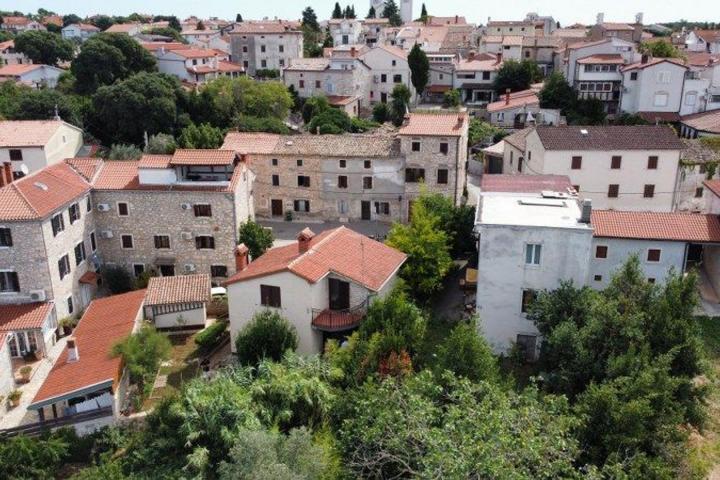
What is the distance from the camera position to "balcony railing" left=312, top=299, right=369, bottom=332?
2959cm

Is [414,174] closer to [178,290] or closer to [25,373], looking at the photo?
[178,290]

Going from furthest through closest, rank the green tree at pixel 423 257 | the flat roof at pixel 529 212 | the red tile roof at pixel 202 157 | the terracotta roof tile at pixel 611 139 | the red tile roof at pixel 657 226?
the terracotta roof tile at pixel 611 139 → the red tile roof at pixel 202 157 → the green tree at pixel 423 257 → the red tile roof at pixel 657 226 → the flat roof at pixel 529 212

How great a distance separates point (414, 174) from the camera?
48.0 meters

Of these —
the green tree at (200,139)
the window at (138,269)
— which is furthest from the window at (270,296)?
the green tree at (200,139)

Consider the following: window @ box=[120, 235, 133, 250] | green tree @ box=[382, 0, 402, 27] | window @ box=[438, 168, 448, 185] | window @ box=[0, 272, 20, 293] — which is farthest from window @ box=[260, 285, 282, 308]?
green tree @ box=[382, 0, 402, 27]

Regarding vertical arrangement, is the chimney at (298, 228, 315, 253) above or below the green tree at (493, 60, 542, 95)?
below

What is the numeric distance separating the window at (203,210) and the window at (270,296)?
33.6 feet

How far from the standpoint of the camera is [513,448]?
1825 centimetres

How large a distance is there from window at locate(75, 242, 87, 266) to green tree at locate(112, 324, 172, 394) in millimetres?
9814

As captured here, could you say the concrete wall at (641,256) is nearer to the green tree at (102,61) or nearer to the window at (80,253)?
the window at (80,253)

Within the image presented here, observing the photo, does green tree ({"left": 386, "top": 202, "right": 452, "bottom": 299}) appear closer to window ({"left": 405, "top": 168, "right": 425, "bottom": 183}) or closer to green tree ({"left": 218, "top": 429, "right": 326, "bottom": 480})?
window ({"left": 405, "top": 168, "right": 425, "bottom": 183})

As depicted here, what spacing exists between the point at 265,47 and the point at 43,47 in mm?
39021

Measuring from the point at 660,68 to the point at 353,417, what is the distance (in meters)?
56.4

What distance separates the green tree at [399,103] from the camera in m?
77.8
